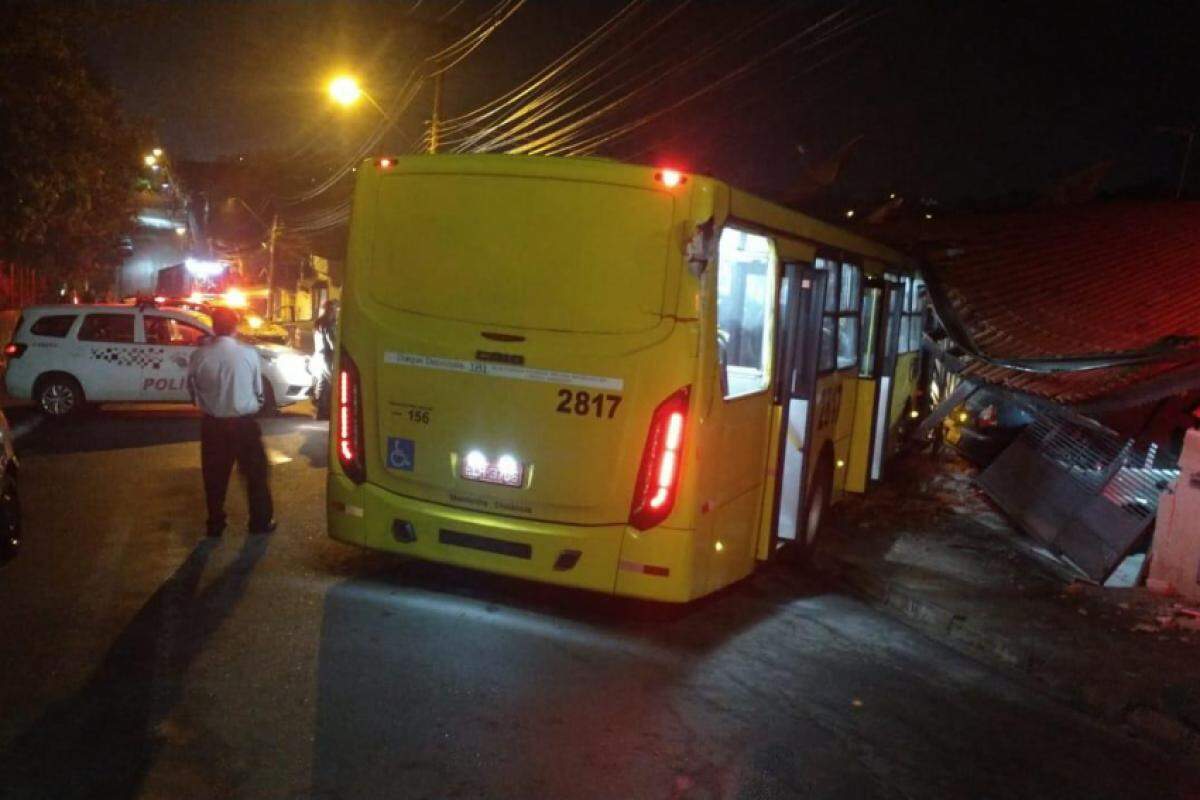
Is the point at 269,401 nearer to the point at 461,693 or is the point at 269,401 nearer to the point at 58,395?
the point at 58,395

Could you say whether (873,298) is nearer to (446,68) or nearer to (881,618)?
(881,618)

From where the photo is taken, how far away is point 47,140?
19.7m

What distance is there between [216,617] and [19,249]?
2235cm

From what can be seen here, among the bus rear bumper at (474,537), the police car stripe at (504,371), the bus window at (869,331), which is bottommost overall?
the bus rear bumper at (474,537)

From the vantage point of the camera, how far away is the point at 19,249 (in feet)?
80.8

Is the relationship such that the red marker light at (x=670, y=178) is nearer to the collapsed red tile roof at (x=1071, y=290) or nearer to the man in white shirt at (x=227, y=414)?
the man in white shirt at (x=227, y=414)

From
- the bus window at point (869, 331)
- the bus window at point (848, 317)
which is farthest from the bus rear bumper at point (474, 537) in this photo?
the bus window at point (869, 331)

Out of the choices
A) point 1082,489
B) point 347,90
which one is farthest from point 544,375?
point 347,90

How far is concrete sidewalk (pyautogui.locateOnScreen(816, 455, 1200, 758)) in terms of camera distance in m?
6.30

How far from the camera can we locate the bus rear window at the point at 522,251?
19.4 feet

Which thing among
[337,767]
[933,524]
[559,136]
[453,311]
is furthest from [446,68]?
[337,767]

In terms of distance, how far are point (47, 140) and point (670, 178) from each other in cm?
1808

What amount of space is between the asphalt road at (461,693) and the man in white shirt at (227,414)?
313 mm

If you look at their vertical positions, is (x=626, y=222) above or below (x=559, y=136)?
below
